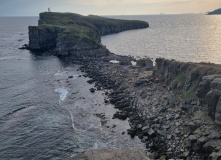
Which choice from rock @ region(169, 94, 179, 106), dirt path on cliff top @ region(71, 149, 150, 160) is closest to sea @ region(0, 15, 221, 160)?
dirt path on cliff top @ region(71, 149, 150, 160)

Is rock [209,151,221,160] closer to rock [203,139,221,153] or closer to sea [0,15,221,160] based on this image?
rock [203,139,221,153]

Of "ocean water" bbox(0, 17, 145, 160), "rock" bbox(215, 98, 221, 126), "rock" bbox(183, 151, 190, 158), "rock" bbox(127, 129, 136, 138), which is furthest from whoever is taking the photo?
"rock" bbox(127, 129, 136, 138)

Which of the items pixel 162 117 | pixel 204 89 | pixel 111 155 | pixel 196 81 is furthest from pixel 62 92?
pixel 204 89

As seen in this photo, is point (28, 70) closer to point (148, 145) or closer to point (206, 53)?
point (148, 145)

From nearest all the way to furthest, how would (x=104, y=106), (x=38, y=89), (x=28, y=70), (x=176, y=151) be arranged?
1. (x=176, y=151)
2. (x=104, y=106)
3. (x=38, y=89)
4. (x=28, y=70)

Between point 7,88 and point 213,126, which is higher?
point 213,126

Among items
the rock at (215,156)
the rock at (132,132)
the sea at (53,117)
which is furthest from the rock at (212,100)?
the rock at (132,132)

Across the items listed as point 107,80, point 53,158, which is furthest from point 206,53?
point 53,158

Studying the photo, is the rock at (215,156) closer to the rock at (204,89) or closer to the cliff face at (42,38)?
the rock at (204,89)

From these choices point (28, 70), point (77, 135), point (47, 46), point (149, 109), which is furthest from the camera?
point (47, 46)
